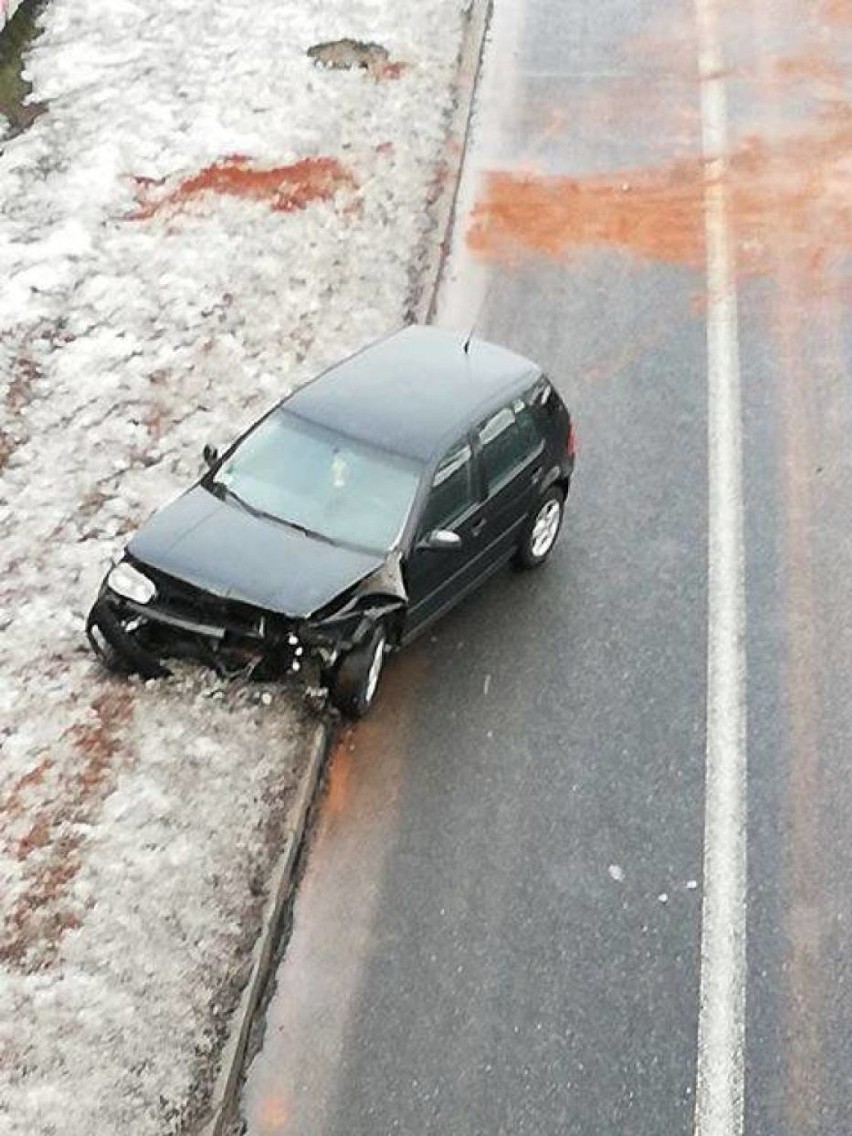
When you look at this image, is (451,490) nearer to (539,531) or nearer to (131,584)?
(539,531)

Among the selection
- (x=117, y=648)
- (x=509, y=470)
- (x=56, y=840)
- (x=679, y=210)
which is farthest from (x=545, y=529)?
(x=679, y=210)

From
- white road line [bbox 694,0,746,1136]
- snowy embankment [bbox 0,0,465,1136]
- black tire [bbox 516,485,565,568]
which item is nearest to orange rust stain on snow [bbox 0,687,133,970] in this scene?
snowy embankment [bbox 0,0,465,1136]

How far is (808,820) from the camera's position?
9148mm

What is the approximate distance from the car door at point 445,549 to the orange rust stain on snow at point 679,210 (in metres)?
5.60

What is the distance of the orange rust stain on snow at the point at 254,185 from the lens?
51.3 ft

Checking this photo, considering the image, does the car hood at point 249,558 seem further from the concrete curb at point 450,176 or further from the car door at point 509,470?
the concrete curb at point 450,176

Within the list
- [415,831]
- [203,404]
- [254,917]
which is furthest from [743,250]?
[254,917]

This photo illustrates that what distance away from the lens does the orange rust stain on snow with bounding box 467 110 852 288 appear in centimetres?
1543

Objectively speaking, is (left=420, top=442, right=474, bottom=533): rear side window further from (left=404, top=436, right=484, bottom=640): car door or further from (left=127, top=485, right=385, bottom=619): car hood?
(left=127, top=485, right=385, bottom=619): car hood

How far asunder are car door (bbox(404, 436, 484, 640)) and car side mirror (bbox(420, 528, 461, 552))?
0.07 feet

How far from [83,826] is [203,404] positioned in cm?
495

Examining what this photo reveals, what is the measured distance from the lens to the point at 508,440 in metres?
10.6

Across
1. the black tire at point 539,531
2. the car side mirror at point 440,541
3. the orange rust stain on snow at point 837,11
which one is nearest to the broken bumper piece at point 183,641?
the car side mirror at point 440,541

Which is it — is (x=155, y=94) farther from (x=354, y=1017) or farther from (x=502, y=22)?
(x=354, y=1017)
